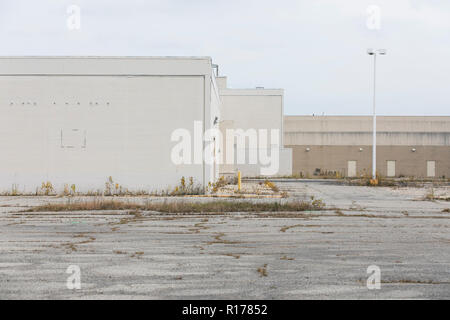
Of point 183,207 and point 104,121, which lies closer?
point 183,207

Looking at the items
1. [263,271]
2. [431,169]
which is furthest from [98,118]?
[431,169]

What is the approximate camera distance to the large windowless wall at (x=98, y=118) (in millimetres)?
26828

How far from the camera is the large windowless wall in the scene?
26828 millimetres

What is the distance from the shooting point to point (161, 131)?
1061 inches

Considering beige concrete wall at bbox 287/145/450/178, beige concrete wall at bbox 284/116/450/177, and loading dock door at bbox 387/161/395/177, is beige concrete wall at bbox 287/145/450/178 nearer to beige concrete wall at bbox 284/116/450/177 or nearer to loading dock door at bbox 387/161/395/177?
beige concrete wall at bbox 284/116/450/177

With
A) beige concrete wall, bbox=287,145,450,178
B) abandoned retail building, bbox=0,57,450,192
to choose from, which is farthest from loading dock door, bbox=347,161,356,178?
abandoned retail building, bbox=0,57,450,192

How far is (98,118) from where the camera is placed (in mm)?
27031

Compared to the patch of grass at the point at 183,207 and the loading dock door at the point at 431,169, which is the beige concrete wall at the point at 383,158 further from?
the patch of grass at the point at 183,207

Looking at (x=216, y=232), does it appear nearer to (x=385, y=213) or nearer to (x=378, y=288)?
(x=378, y=288)

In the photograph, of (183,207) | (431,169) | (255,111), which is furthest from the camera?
(431,169)

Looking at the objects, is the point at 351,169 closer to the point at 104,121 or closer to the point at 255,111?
the point at 255,111

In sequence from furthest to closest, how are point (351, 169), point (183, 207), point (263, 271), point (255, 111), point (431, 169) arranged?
1. point (351, 169)
2. point (431, 169)
3. point (255, 111)
4. point (183, 207)
5. point (263, 271)
